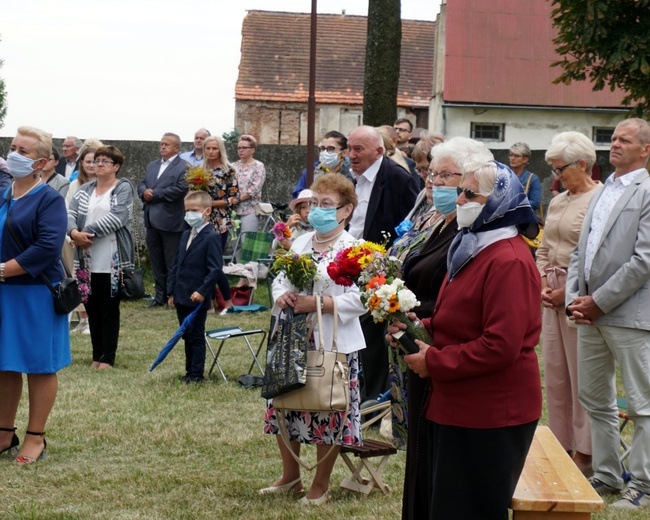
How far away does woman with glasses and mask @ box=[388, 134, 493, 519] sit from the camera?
4785 millimetres

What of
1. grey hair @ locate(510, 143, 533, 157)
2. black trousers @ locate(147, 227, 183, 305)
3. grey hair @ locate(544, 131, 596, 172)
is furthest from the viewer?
black trousers @ locate(147, 227, 183, 305)

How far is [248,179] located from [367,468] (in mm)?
9169

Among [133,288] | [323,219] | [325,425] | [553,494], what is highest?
[323,219]

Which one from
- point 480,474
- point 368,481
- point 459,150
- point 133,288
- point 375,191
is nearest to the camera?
point 480,474

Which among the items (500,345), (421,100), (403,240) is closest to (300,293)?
(403,240)

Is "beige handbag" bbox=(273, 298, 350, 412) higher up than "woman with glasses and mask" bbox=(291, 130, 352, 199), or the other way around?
"woman with glasses and mask" bbox=(291, 130, 352, 199)

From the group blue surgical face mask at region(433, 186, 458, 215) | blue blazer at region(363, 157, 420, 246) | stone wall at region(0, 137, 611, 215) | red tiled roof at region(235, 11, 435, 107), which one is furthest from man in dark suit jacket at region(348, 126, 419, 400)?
red tiled roof at region(235, 11, 435, 107)

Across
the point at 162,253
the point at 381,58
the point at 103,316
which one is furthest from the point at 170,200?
the point at 381,58

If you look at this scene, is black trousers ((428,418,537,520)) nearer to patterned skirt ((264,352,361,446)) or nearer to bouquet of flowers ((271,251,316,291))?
patterned skirt ((264,352,361,446))

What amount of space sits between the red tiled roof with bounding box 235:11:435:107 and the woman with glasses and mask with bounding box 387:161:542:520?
39.5m

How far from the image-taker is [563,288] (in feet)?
23.1

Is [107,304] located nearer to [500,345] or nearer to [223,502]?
[223,502]

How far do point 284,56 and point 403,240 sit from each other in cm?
4035

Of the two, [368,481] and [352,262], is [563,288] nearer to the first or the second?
[368,481]
